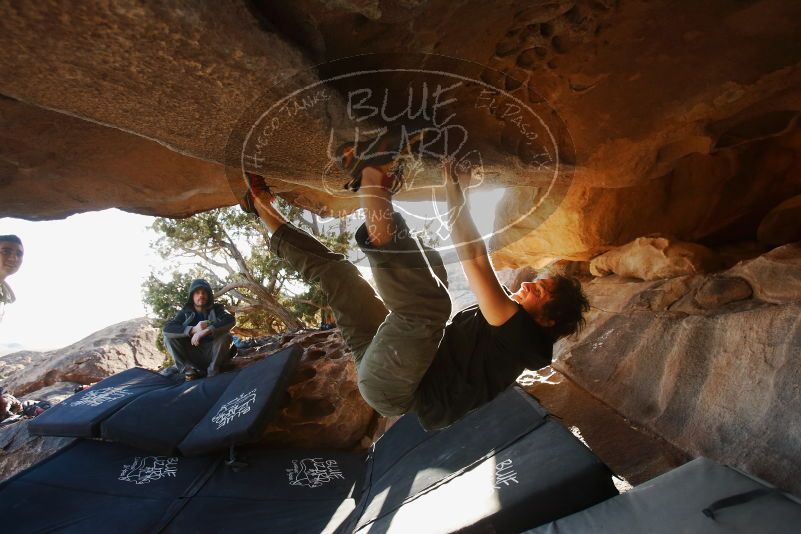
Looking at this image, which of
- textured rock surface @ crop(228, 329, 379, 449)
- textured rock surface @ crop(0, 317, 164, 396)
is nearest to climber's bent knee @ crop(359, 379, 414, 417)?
textured rock surface @ crop(228, 329, 379, 449)

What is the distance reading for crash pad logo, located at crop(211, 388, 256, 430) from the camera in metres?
4.13

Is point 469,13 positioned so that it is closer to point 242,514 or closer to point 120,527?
point 242,514

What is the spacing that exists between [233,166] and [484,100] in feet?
5.98

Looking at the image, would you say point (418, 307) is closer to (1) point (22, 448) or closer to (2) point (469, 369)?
(2) point (469, 369)

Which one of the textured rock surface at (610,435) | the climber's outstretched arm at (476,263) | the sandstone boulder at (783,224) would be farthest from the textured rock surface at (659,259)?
the climber's outstretched arm at (476,263)

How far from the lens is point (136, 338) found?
11.5m

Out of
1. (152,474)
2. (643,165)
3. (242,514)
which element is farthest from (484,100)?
(152,474)

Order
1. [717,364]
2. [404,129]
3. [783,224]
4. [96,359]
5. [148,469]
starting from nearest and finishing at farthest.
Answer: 1. [404,129]
2. [717,364]
3. [148,469]
4. [783,224]
5. [96,359]

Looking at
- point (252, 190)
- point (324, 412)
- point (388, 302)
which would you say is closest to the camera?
point (388, 302)

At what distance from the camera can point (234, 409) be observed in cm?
425

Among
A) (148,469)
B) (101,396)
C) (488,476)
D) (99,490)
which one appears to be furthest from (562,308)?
(101,396)

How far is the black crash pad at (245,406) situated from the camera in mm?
3939

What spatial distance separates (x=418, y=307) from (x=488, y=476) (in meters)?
1.64

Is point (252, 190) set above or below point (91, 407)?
above
